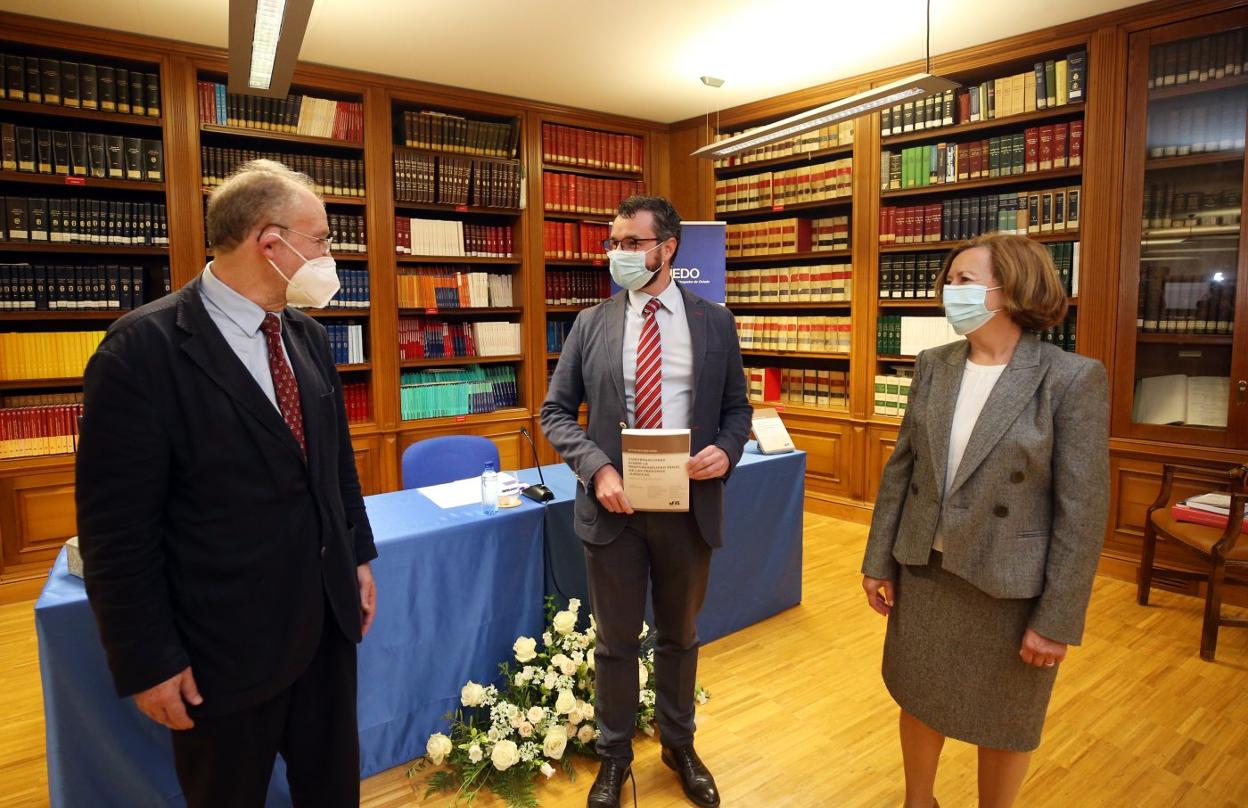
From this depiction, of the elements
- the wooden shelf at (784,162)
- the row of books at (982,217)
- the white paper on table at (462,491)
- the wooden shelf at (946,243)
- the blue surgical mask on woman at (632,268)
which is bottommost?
the white paper on table at (462,491)

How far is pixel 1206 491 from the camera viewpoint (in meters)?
3.73

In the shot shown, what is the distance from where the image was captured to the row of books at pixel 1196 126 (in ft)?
11.6

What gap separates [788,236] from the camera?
17.9ft

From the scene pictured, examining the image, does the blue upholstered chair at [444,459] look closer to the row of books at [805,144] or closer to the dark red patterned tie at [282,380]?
the dark red patterned tie at [282,380]

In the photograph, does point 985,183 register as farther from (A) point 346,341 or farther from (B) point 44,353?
(B) point 44,353

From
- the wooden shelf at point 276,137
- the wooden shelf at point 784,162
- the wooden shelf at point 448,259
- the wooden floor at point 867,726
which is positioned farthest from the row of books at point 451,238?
the wooden floor at point 867,726

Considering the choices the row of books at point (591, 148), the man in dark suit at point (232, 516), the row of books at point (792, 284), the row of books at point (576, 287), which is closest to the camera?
the man in dark suit at point (232, 516)

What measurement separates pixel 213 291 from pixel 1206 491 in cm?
449

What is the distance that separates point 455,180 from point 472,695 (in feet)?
12.3

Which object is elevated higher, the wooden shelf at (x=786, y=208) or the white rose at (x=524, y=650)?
the wooden shelf at (x=786, y=208)

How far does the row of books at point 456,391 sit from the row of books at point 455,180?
3.91ft

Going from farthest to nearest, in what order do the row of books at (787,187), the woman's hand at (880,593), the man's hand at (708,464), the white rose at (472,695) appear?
the row of books at (787,187) → the white rose at (472,695) → the man's hand at (708,464) → the woman's hand at (880,593)

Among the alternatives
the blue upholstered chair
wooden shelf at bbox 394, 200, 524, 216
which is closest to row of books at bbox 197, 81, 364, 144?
wooden shelf at bbox 394, 200, 524, 216

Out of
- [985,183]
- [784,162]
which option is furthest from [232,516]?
[784,162]
